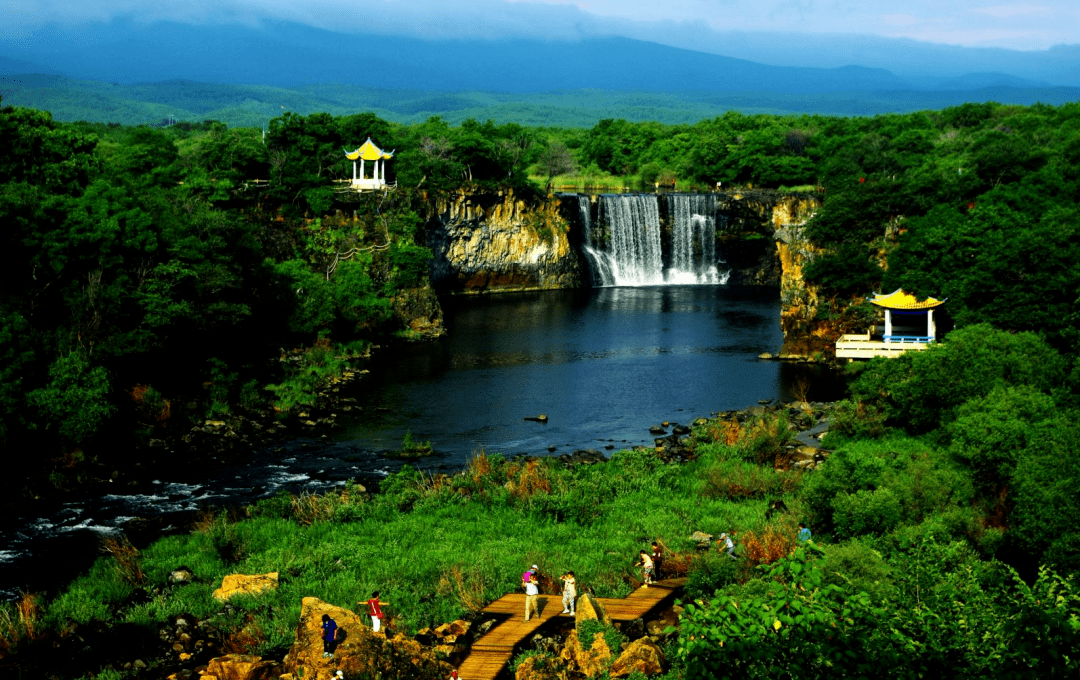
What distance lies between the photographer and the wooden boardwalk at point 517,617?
21672mm

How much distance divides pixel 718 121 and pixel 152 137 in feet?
246

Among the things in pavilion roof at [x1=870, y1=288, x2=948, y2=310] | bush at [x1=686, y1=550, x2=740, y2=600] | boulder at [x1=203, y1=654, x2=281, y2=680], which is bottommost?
boulder at [x1=203, y1=654, x2=281, y2=680]

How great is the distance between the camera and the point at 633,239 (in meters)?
91.2

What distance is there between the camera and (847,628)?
51.2 ft

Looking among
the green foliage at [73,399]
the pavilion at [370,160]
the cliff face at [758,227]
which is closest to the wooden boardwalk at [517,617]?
the green foliage at [73,399]

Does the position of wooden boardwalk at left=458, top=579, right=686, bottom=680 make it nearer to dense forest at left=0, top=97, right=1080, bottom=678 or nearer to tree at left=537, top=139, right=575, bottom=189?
dense forest at left=0, top=97, right=1080, bottom=678

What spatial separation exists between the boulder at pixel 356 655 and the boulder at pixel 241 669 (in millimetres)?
427

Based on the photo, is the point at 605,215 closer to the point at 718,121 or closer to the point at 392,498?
the point at 718,121

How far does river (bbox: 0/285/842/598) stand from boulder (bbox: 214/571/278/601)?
17.0 feet

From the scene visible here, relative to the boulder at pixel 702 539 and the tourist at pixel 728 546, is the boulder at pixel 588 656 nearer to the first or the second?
the tourist at pixel 728 546

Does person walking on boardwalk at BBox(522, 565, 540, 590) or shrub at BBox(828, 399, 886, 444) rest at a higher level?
shrub at BBox(828, 399, 886, 444)

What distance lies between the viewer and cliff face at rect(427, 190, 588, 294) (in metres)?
82.2

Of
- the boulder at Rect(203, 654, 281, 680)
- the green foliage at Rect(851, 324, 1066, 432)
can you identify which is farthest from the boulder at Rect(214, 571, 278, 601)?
the green foliage at Rect(851, 324, 1066, 432)

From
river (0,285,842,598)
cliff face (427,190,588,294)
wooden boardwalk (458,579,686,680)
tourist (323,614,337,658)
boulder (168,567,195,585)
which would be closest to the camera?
tourist (323,614,337,658)
